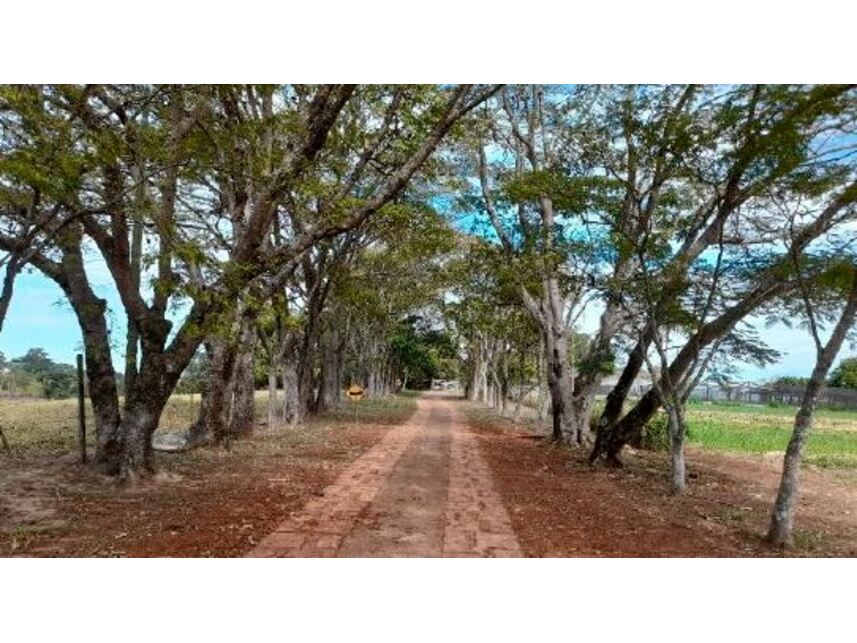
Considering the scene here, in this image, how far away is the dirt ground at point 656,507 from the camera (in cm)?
488

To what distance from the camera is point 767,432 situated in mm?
16172

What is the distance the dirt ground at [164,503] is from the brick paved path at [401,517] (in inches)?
9.6

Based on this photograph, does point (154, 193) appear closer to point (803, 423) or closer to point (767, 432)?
point (803, 423)

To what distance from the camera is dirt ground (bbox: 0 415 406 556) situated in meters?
4.42

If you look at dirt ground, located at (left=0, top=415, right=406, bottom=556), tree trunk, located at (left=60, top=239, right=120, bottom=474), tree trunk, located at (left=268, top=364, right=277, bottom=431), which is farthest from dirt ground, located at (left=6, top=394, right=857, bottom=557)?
tree trunk, located at (left=268, top=364, right=277, bottom=431)

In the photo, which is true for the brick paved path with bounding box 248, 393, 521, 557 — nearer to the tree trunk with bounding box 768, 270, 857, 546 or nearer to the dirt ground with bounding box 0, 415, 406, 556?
the dirt ground with bounding box 0, 415, 406, 556

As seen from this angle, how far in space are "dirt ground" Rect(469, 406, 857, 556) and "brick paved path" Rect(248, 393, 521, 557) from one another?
242mm

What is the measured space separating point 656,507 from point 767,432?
11300 millimetres

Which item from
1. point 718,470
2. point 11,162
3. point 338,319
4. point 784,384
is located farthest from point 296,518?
point 338,319

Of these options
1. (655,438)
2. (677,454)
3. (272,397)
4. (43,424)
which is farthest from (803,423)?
(43,424)

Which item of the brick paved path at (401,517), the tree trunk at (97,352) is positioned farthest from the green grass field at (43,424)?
the brick paved path at (401,517)

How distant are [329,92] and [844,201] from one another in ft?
14.5

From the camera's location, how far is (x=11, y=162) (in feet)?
13.5

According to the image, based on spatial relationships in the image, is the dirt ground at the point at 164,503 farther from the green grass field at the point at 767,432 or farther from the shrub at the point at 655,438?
the green grass field at the point at 767,432
